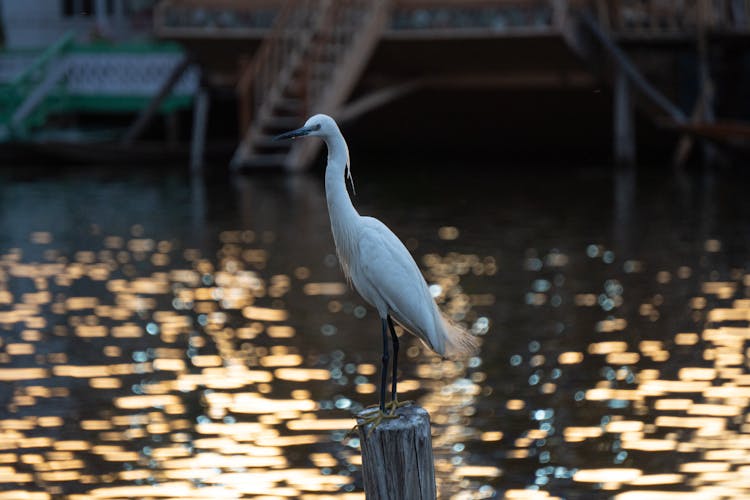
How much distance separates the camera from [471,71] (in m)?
25.4

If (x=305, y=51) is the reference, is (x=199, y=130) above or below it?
below

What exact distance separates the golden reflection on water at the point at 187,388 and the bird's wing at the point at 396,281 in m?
1.99

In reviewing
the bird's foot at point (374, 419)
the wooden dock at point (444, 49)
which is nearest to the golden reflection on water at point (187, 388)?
the bird's foot at point (374, 419)

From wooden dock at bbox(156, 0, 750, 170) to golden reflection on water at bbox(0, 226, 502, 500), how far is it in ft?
27.9

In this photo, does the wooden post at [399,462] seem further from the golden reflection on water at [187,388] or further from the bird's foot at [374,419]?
the golden reflection on water at [187,388]

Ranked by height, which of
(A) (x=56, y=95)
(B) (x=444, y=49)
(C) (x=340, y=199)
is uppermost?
(A) (x=56, y=95)

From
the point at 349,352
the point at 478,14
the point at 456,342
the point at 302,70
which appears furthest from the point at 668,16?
the point at 456,342

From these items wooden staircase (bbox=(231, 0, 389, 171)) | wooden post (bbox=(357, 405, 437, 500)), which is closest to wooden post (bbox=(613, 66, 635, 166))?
wooden staircase (bbox=(231, 0, 389, 171))

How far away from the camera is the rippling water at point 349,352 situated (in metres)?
8.20

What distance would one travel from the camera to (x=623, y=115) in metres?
24.0

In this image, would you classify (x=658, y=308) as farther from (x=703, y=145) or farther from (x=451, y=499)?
(x=703, y=145)

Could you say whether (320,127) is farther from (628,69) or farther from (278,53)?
(278,53)

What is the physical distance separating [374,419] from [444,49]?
18.8 meters

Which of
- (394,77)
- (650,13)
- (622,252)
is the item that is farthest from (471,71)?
(622,252)
